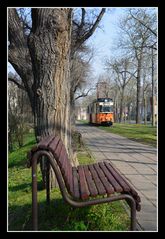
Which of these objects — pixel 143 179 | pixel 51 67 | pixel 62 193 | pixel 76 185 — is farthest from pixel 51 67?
pixel 143 179

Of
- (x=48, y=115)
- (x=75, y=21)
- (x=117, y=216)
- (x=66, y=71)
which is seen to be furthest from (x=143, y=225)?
(x=75, y=21)

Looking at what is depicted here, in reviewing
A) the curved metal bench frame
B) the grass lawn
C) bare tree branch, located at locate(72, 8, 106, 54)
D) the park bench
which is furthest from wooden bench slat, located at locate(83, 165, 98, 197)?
bare tree branch, located at locate(72, 8, 106, 54)

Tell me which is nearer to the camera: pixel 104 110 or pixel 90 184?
pixel 90 184

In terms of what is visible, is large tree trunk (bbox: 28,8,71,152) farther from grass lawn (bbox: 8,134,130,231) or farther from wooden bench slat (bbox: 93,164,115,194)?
grass lawn (bbox: 8,134,130,231)

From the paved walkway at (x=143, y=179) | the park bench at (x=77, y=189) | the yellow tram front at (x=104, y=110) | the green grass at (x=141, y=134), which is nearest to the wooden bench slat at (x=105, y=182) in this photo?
the park bench at (x=77, y=189)

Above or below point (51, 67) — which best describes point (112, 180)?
below

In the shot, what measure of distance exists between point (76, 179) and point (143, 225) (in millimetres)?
1045

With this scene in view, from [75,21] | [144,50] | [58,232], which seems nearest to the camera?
[58,232]

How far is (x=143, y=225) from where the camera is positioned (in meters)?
4.34

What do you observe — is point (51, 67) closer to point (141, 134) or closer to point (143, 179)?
point (143, 179)

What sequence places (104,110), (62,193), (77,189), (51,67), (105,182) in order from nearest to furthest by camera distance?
1. (62,193)
2. (77,189)
3. (105,182)
4. (51,67)
5. (104,110)

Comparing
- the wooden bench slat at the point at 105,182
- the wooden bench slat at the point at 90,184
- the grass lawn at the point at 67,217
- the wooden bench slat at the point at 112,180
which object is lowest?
the grass lawn at the point at 67,217

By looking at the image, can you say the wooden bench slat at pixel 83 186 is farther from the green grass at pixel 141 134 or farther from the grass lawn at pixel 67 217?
the green grass at pixel 141 134

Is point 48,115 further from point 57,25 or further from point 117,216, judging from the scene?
point 117,216
